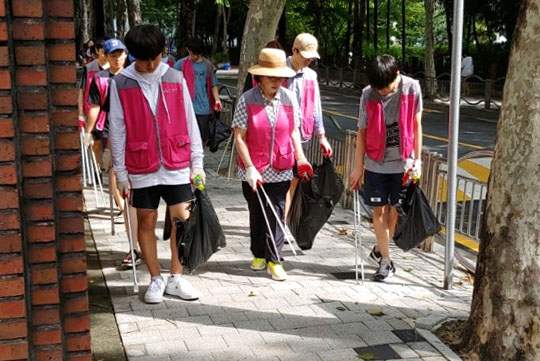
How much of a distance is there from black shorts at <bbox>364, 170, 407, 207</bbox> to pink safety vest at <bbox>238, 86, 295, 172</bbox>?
0.68m

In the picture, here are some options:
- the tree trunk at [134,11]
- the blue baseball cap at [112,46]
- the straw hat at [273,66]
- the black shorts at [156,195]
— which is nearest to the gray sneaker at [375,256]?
the straw hat at [273,66]

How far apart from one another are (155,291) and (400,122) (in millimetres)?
2218

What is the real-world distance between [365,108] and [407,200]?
79 cm

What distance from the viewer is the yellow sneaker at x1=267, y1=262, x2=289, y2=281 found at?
5809 mm

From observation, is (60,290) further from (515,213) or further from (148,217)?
(515,213)

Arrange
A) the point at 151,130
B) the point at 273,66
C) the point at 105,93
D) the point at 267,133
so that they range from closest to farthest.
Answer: the point at 151,130, the point at 273,66, the point at 267,133, the point at 105,93

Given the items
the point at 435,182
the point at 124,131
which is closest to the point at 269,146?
the point at 124,131

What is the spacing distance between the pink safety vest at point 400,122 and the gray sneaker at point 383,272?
2.84 ft

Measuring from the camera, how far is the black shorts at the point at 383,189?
5695mm

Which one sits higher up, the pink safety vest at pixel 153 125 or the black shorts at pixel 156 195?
the pink safety vest at pixel 153 125

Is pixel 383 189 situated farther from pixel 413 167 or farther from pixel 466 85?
pixel 466 85

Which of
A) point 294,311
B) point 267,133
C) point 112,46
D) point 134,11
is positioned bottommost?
point 294,311

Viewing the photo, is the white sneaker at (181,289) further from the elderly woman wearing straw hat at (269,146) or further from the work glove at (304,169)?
the work glove at (304,169)

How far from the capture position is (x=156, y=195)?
514 cm
